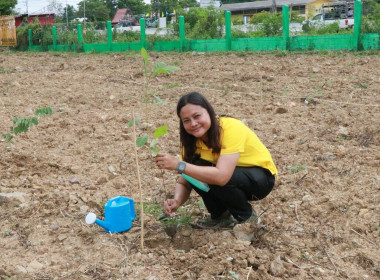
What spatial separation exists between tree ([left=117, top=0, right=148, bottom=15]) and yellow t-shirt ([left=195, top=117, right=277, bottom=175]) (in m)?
47.6

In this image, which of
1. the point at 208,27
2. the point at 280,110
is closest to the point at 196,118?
the point at 280,110

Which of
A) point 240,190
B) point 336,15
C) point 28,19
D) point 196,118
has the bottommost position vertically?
point 240,190

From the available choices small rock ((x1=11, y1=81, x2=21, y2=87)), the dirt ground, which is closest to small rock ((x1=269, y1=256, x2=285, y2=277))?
the dirt ground

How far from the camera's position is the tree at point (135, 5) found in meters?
48.6

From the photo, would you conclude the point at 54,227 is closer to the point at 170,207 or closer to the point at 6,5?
the point at 170,207

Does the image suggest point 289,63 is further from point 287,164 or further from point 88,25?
point 88,25

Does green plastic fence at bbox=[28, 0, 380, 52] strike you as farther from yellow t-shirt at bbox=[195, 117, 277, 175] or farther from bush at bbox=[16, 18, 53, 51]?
yellow t-shirt at bbox=[195, 117, 277, 175]

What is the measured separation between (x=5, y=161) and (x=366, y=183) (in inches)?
101

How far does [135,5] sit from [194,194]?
51451 millimetres

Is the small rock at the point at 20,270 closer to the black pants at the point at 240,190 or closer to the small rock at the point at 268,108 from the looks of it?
the black pants at the point at 240,190

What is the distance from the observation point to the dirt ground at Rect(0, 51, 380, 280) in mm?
1983

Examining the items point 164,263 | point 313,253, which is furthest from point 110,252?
point 313,253

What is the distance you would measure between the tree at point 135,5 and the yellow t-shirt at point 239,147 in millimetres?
47646

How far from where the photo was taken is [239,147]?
2113mm
